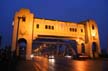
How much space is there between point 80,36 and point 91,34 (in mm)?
3774

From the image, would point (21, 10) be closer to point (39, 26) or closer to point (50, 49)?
point (39, 26)

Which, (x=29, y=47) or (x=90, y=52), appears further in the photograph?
(x=90, y=52)

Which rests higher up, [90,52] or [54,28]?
[54,28]

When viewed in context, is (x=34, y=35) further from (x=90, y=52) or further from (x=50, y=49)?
(x=50, y=49)

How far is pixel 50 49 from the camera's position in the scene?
147000 mm

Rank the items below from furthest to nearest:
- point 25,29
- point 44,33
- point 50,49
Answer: point 50,49, point 44,33, point 25,29

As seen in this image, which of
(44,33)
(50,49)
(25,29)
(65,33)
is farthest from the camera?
(50,49)

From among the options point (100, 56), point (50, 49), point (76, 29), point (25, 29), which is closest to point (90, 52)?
point (100, 56)

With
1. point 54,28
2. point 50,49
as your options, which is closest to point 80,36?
point 54,28

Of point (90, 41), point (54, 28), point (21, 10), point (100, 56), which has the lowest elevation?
point (100, 56)

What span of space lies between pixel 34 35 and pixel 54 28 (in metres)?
7.29

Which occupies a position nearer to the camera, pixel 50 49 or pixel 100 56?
pixel 100 56

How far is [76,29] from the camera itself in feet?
187

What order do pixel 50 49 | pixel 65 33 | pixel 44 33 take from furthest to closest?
pixel 50 49
pixel 65 33
pixel 44 33
